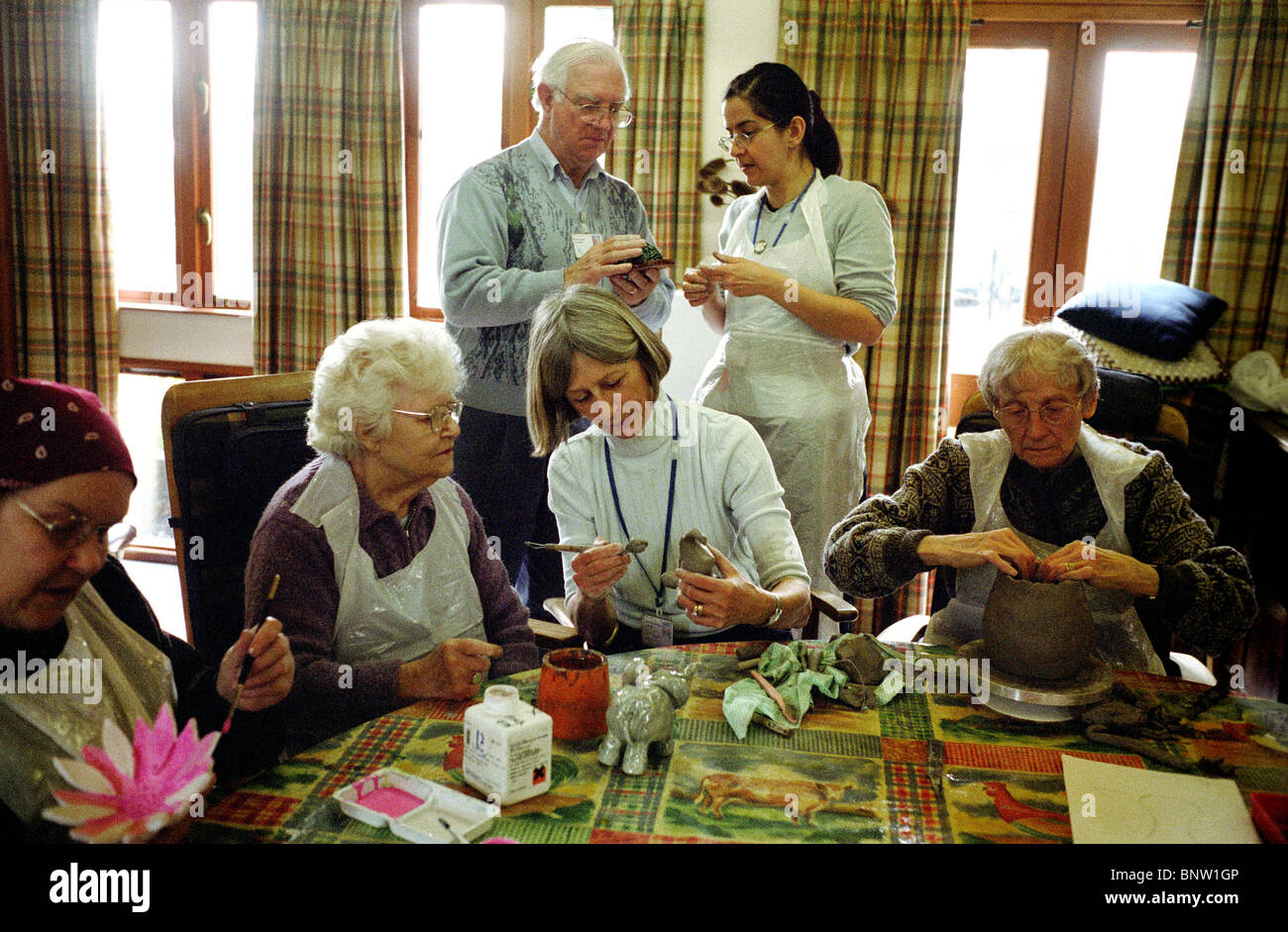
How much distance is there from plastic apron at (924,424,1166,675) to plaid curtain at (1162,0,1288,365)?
2.13 meters

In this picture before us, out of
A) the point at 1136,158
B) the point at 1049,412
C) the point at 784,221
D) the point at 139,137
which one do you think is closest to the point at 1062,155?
the point at 1136,158

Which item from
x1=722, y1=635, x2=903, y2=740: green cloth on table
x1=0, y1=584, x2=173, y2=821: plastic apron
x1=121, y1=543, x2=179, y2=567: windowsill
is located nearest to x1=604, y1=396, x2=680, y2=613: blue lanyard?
x1=722, y1=635, x2=903, y2=740: green cloth on table

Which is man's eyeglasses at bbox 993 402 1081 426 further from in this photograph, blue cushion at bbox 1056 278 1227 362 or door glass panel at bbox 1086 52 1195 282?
door glass panel at bbox 1086 52 1195 282

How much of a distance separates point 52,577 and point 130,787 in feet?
0.89

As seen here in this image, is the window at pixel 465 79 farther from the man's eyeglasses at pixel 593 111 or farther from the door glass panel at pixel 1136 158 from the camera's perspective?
the door glass panel at pixel 1136 158

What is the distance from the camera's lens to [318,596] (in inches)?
65.8

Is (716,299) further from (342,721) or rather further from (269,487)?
(342,721)

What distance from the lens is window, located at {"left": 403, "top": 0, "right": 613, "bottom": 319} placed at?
4.26 meters

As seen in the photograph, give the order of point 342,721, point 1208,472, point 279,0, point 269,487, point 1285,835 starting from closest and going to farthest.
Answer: point 1285,835
point 342,721
point 269,487
point 1208,472
point 279,0

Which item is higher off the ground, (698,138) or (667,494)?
(698,138)

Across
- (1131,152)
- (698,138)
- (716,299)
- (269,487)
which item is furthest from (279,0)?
(1131,152)

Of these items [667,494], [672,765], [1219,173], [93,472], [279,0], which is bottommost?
[672,765]
